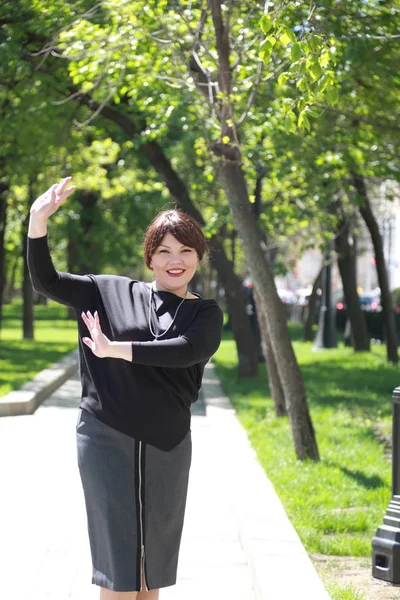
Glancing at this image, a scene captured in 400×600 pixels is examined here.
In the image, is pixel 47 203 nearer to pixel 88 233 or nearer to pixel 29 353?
pixel 29 353

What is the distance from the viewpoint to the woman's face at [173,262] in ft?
13.0

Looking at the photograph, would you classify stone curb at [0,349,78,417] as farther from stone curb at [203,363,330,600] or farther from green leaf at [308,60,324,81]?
green leaf at [308,60,324,81]

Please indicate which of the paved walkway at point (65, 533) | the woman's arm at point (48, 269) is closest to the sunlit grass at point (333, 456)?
the paved walkway at point (65, 533)

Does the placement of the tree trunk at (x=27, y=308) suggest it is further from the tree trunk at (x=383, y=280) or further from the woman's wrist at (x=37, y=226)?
the woman's wrist at (x=37, y=226)

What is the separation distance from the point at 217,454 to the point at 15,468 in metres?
1.85

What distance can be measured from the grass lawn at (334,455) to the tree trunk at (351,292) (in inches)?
158

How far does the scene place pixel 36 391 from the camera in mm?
13922

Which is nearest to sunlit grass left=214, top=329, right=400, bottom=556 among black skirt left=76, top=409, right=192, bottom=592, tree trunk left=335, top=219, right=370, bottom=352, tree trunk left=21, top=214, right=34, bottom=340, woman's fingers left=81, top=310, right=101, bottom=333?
black skirt left=76, top=409, right=192, bottom=592

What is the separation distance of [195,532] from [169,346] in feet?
11.7

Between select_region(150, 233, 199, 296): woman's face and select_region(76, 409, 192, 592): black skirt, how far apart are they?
0.53 meters

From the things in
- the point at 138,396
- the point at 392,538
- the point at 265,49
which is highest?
the point at 265,49

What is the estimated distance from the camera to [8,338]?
94.2 feet

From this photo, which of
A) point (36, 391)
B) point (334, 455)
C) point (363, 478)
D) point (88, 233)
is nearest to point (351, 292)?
point (36, 391)

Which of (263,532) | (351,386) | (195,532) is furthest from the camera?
(351,386)
